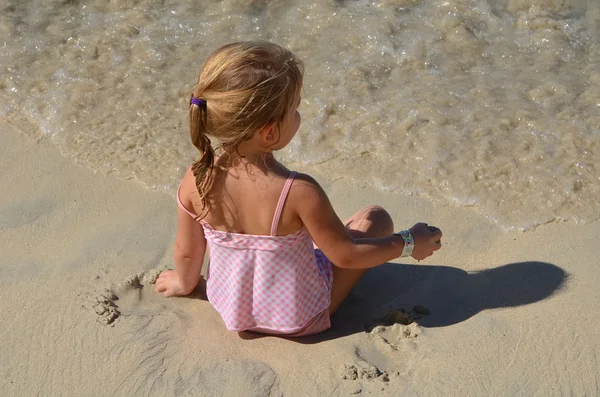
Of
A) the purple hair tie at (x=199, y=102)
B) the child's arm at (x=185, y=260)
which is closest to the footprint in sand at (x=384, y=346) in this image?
the child's arm at (x=185, y=260)

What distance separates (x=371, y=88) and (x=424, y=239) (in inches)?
64.2

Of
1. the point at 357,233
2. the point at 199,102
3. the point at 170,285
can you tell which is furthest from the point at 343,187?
the point at 199,102

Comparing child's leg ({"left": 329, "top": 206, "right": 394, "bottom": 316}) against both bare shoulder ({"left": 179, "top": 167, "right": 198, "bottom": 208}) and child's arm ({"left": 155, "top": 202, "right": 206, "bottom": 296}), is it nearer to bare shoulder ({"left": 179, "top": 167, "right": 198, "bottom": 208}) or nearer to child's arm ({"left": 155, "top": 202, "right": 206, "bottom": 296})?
child's arm ({"left": 155, "top": 202, "right": 206, "bottom": 296})

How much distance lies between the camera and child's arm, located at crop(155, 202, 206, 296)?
2.48m

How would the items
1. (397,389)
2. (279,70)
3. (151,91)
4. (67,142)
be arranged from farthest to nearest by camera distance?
(151,91)
(67,142)
(397,389)
(279,70)

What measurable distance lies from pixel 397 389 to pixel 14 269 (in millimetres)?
1459

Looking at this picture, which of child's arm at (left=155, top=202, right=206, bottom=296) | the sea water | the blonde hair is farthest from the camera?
the sea water

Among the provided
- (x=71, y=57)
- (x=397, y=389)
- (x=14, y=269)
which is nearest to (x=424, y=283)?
(x=397, y=389)

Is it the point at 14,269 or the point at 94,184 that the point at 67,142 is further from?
the point at 14,269

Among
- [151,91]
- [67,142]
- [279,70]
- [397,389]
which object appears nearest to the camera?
[279,70]

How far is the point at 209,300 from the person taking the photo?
8.55 ft

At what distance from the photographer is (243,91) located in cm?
202

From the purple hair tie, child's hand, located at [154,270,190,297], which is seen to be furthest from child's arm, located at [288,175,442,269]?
child's hand, located at [154,270,190,297]

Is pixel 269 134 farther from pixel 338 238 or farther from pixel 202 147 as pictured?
pixel 338 238
